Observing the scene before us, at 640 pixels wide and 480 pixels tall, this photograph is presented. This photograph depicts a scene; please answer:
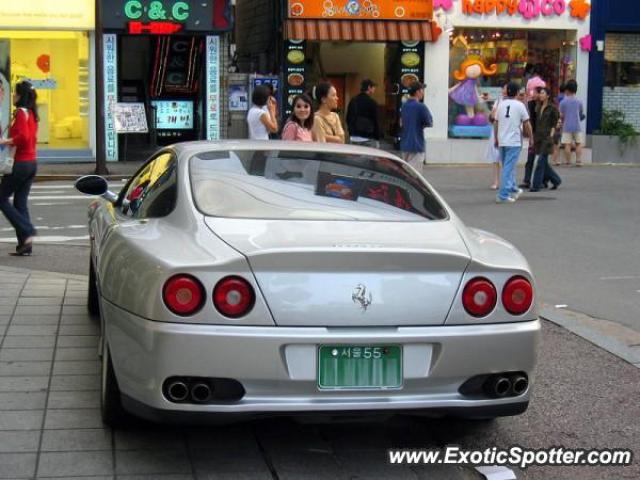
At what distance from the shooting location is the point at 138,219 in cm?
540

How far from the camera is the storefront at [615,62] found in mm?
23875

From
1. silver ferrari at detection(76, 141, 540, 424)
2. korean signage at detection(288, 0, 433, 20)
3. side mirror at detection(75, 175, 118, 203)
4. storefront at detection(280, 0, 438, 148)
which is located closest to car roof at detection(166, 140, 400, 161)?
silver ferrari at detection(76, 141, 540, 424)

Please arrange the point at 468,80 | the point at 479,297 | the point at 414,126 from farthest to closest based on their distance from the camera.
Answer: the point at 468,80, the point at 414,126, the point at 479,297

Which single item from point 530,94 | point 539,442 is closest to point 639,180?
point 530,94

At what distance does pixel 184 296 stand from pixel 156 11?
17.9 m

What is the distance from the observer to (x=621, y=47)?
79.8 ft

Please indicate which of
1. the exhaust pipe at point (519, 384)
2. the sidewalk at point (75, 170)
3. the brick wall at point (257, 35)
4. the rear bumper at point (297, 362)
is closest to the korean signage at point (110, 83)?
the sidewalk at point (75, 170)

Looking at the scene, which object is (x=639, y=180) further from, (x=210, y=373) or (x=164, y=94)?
(x=210, y=373)

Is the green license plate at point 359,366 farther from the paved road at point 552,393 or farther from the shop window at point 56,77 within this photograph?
the shop window at point 56,77

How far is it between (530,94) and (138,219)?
18.1m

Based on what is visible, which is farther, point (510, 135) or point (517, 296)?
point (510, 135)

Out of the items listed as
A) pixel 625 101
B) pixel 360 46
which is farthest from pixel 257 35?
pixel 625 101

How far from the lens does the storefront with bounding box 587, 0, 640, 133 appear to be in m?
23.9

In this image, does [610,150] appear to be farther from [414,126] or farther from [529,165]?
[414,126]
